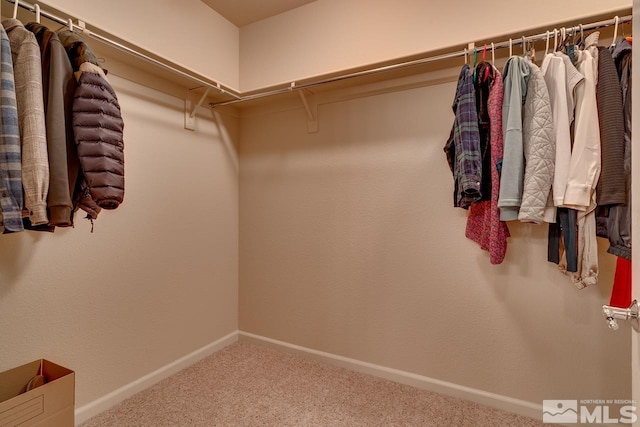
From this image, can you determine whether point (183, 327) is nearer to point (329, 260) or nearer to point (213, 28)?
point (329, 260)

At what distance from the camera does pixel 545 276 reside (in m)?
1.67

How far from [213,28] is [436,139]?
1791mm

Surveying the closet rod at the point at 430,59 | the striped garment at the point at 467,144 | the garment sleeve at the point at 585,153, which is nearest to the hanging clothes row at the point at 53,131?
the closet rod at the point at 430,59

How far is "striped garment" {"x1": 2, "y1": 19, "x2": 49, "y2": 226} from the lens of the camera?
1.06 metres

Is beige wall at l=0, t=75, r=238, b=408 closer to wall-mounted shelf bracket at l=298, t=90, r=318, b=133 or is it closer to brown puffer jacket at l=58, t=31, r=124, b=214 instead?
brown puffer jacket at l=58, t=31, r=124, b=214

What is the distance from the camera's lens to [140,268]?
194 centimetres

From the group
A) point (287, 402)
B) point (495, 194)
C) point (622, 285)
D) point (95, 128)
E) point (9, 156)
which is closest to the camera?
point (9, 156)

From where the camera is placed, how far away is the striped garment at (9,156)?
3.34ft

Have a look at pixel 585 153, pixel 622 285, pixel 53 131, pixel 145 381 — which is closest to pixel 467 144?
pixel 585 153

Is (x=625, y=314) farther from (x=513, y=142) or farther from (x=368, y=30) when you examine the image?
(x=368, y=30)

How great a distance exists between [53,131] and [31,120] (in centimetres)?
6

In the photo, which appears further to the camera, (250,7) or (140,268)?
(250,7)

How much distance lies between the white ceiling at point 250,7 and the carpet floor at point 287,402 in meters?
2.57

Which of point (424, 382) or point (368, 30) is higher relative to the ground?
point (368, 30)
